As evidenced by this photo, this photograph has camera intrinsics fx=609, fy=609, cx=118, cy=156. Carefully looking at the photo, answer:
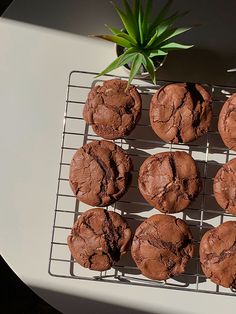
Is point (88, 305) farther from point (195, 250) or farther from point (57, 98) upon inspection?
point (57, 98)

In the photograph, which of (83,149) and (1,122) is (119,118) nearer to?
(83,149)

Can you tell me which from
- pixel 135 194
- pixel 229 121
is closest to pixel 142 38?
pixel 229 121

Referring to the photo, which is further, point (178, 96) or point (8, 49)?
point (8, 49)

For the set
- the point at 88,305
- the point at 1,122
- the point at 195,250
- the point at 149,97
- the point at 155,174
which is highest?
the point at 149,97

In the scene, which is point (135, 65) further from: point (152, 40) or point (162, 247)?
point (162, 247)

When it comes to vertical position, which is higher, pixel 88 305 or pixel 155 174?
pixel 155 174

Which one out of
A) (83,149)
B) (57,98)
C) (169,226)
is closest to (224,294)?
(169,226)

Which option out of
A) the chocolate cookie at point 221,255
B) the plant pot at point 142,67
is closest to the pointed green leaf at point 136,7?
the plant pot at point 142,67
